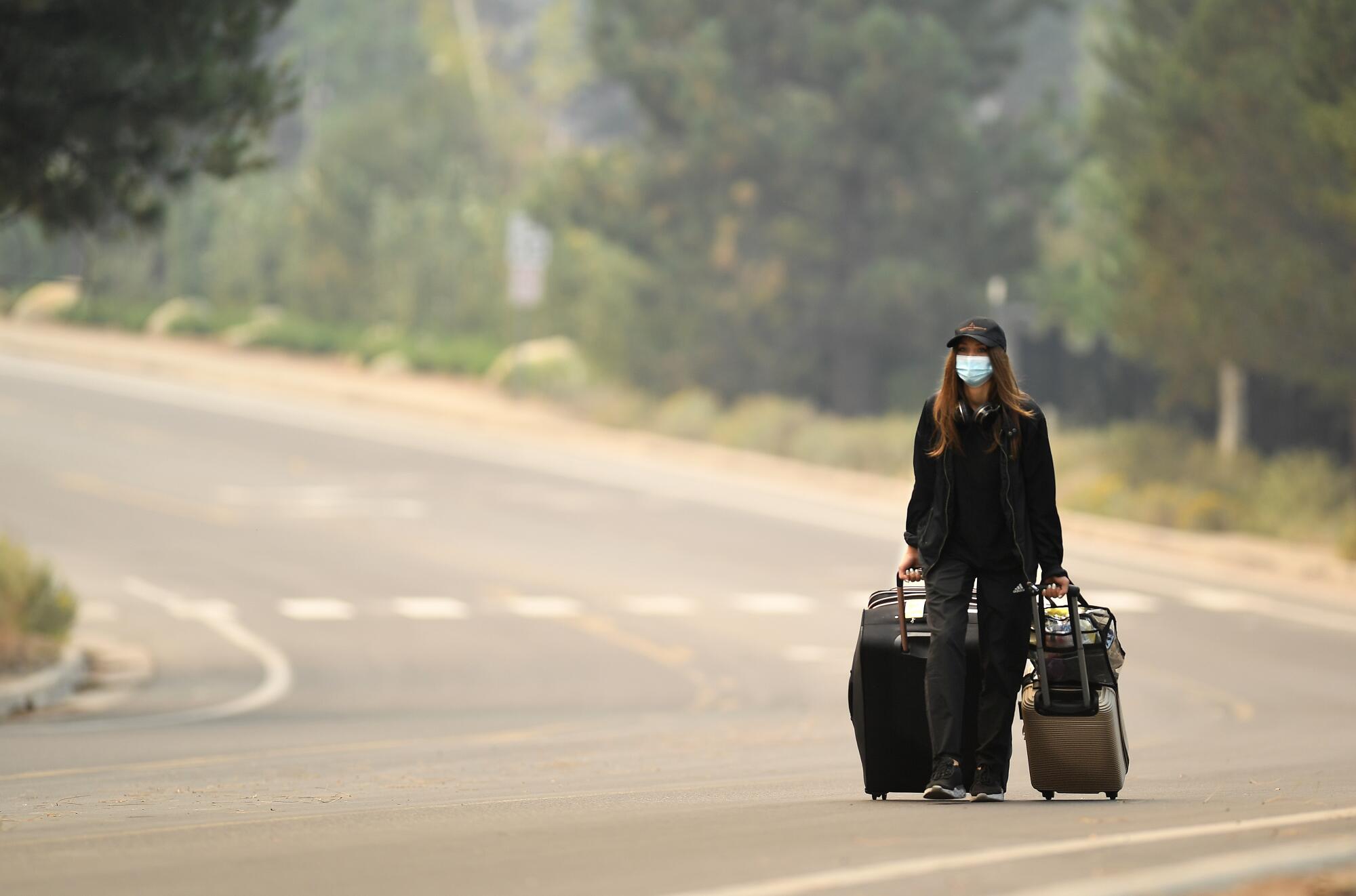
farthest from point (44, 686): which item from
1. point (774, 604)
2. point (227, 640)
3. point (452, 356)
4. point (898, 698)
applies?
point (452, 356)

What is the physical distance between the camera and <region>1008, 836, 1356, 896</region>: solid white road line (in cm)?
574

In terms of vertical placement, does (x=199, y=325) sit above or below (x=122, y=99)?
above

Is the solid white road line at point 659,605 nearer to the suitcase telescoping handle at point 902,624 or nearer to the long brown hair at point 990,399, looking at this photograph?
the suitcase telescoping handle at point 902,624

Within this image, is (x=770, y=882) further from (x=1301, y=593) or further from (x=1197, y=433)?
(x=1197, y=433)

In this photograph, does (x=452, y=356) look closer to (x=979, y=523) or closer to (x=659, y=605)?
(x=659, y=605)

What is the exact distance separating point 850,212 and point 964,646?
1355 inches

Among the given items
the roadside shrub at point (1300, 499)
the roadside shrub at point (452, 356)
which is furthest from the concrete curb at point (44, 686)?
the roadside shrub at point (452, 356)

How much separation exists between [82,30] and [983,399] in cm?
1106

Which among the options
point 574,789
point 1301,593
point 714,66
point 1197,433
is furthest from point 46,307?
point 574,789

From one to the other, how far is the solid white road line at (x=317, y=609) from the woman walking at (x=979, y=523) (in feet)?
52.4

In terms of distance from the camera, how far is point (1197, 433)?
3550cm

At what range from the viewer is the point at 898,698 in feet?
27.1

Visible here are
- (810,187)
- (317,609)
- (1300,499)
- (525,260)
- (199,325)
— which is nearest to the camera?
(317,609)

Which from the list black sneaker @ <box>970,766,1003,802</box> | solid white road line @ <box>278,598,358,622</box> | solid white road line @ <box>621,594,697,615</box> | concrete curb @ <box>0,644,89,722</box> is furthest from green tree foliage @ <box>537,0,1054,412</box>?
black sneaker @ <box>970,766,1003,802</box>
